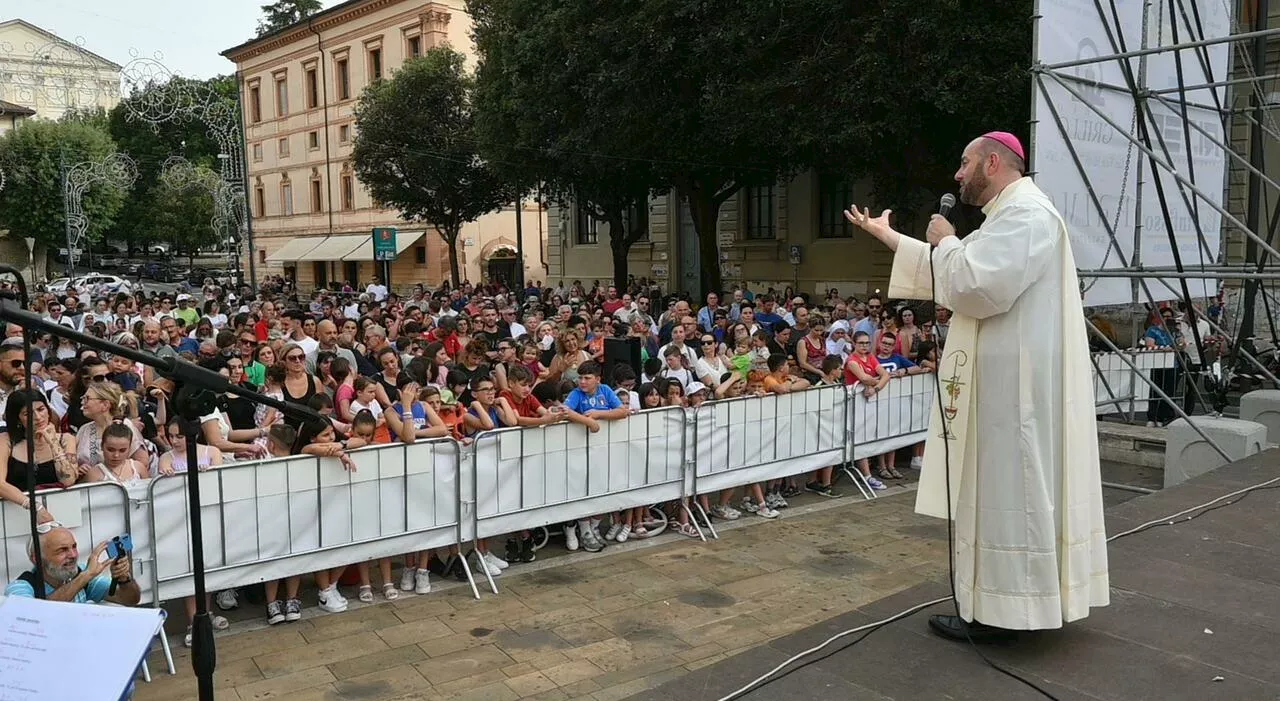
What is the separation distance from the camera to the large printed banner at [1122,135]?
25.1 ft

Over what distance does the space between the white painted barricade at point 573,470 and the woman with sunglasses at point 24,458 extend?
96.4 inches

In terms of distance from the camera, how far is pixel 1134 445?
32.7 feet

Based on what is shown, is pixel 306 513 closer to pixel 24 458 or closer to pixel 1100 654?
pixel 24 458

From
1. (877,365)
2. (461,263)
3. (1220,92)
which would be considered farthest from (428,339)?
(461,263)

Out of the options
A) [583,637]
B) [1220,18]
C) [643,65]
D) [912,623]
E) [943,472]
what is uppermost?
[643,65]

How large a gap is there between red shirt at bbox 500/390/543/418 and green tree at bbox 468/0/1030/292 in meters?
9.77

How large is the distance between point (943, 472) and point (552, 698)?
7.88 feet

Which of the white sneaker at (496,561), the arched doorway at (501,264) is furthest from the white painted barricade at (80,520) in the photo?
the arched doorway at (501,264)

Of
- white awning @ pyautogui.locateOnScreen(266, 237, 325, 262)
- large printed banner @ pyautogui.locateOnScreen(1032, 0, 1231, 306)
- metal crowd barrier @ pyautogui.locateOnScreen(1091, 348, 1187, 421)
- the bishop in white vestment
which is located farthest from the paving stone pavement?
white awning @ pyautogui.locateOnScreen(266, 237, 325, 262)

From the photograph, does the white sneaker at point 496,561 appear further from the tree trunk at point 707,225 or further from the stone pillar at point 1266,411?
the tree trunk at point 707,225

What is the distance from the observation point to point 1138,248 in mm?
8023

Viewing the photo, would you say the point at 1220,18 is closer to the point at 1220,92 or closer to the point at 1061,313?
the point at 1220,92

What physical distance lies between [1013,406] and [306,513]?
14.2ft

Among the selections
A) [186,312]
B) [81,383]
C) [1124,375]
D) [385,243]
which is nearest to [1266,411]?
[1124,375]
